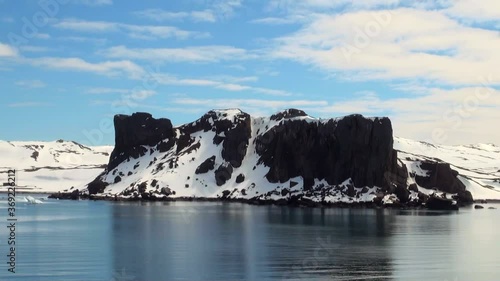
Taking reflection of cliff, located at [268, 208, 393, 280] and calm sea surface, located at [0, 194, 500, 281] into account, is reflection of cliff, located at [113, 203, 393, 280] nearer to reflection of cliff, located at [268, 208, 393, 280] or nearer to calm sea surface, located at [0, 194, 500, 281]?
reflection of cliff, located at [268, 208, 393, 280]

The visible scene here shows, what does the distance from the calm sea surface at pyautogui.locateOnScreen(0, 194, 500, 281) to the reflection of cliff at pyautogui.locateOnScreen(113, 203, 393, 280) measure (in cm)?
10

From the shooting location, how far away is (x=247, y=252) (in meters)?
79.8

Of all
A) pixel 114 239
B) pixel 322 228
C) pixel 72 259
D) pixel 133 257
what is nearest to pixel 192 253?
pixel 133 257

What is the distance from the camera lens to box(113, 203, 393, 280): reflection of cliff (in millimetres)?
62750

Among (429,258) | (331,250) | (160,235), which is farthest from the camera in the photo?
(160,235)

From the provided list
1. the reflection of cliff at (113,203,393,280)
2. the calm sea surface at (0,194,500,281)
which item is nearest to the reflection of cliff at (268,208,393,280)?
the reflection of cliff at (113,203,393,280)

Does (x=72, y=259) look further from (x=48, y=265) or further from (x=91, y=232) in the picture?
(x=91, y=232)

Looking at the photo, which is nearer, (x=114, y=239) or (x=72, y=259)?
(x=72, y=259)

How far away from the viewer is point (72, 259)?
7075cm

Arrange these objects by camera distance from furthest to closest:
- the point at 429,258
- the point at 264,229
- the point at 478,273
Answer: the point at 264,229 < the point at 429,258 < the point at 478,273

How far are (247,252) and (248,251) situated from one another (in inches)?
42.2

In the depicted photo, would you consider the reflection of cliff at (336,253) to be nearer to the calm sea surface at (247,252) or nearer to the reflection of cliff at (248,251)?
the reflection of cliff at (248,251)

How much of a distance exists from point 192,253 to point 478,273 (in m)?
33.5

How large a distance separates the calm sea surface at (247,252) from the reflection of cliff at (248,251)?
0.10 metres
